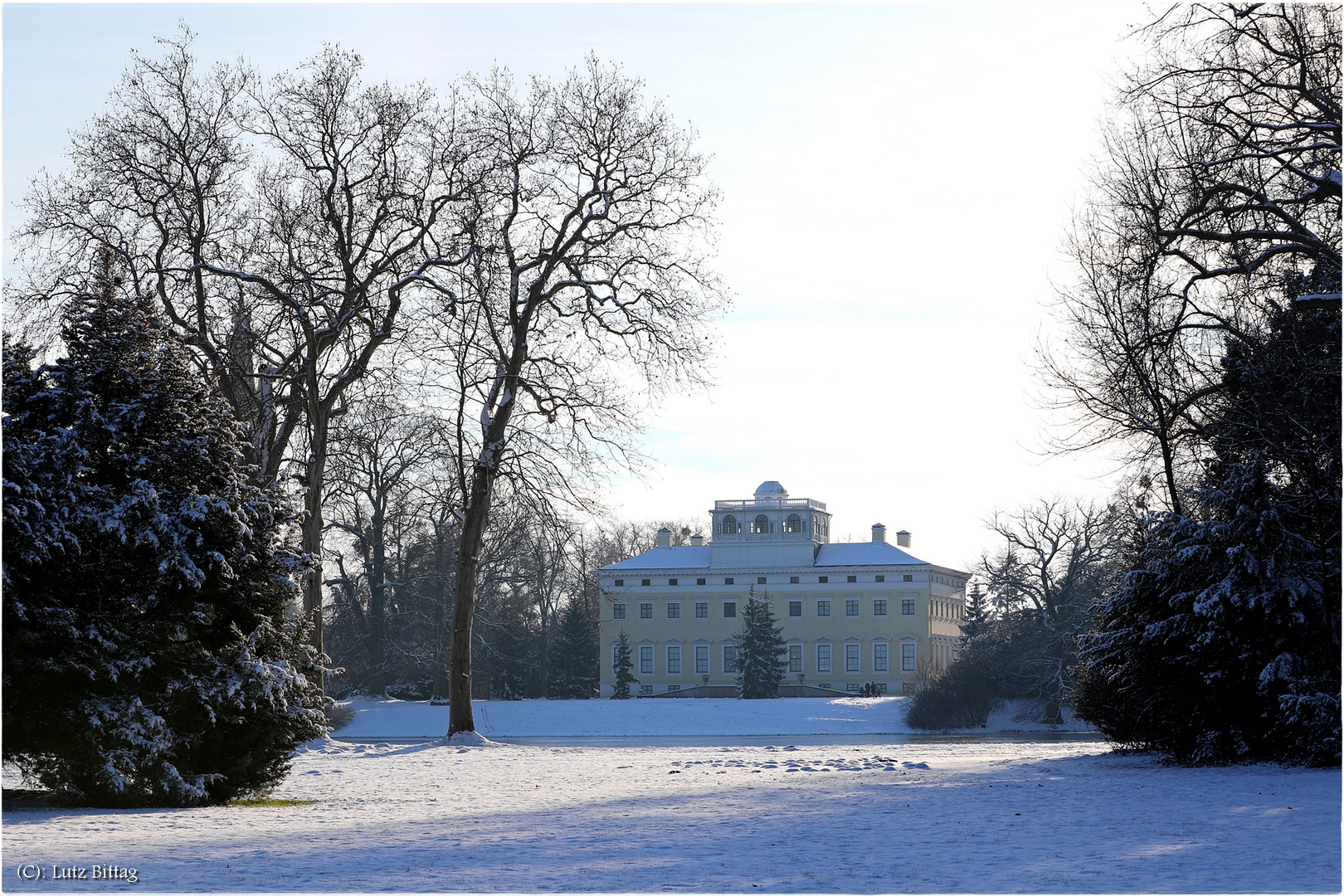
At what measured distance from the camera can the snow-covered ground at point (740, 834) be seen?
24.8 feet

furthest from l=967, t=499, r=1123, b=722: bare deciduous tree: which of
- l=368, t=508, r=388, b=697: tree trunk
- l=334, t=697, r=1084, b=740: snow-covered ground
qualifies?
l=368, t=508, r=388, b=697: tree trunk

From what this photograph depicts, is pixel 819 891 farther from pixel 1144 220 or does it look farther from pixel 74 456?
pixel 1144 220

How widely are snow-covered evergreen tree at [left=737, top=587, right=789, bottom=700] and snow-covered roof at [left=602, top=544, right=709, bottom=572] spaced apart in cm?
1254

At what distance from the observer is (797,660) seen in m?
77.3

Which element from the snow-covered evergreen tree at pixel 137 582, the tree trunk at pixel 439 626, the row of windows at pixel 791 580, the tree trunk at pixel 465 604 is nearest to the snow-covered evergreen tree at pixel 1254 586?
the snow-covered evergreen tree at pixel 137 582

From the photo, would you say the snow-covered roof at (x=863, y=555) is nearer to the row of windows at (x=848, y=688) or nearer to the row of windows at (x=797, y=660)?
the row of windows at (x=797, y=660)

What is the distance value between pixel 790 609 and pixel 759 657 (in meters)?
11.7

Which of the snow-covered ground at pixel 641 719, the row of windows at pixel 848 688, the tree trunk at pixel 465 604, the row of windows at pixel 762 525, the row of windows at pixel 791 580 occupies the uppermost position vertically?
the row of windows at pixel 762 525

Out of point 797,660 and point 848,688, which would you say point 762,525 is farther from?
point 848,688

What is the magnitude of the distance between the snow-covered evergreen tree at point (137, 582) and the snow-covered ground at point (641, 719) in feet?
82.0

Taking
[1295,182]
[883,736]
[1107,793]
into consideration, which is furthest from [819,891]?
[883,736]

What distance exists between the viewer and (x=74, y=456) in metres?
11.1

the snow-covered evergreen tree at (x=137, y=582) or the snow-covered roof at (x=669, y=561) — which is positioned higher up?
the snow-covered roof at (x=669, y=561)

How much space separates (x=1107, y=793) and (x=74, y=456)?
9.80 metres
